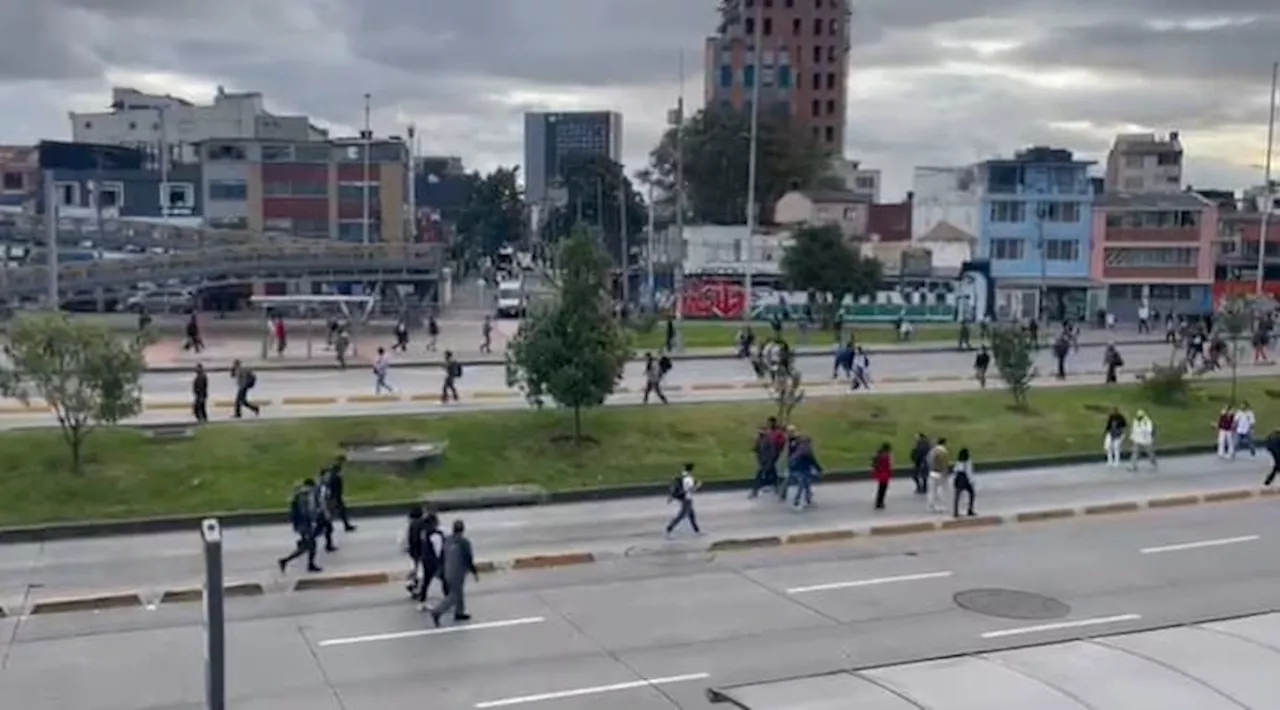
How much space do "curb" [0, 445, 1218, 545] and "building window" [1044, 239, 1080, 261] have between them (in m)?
49.8

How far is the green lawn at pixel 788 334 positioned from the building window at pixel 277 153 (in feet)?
107

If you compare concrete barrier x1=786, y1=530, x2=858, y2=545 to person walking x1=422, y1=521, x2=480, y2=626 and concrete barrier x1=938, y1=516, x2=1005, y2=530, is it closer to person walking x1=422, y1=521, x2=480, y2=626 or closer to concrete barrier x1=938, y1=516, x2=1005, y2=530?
concrete barrier x1=938, y1=516, x2=1005, y2=530

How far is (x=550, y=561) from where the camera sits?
2139cm

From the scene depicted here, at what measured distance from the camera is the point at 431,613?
17.9m

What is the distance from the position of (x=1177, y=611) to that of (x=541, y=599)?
8.87 m

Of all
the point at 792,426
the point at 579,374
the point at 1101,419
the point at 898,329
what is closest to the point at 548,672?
the point at 579,374

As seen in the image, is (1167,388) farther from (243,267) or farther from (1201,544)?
(243,267)

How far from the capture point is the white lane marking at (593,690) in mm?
14742

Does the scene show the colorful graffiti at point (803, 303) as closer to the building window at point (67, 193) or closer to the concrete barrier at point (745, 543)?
the building window at point (67, 193)

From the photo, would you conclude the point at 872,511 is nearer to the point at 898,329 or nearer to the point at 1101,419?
the point at 1101,419

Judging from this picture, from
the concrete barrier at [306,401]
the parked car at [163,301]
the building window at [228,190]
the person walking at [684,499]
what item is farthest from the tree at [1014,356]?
the building window at [228,190]

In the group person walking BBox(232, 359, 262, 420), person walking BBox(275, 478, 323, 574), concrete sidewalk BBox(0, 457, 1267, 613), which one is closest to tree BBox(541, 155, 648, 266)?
person walking BBox(232, 359, 262, 420)

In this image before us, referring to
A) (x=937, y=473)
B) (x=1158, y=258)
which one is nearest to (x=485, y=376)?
(x=937, y=473)

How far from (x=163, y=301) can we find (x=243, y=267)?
11.5 m
